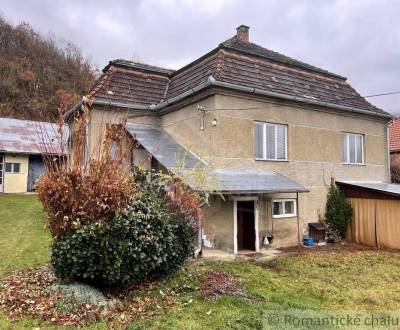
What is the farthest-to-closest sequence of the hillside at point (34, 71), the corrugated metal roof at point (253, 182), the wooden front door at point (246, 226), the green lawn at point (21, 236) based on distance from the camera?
the hillside at point (34, 71), the wooden front door at point (246, 226), the corrugated metal roof at point (253, 182), the green lawn at point (21, 236)

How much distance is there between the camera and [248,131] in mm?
13742

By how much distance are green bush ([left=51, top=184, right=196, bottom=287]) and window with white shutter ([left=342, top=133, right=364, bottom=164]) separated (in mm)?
12194

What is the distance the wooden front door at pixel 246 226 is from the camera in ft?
43.9

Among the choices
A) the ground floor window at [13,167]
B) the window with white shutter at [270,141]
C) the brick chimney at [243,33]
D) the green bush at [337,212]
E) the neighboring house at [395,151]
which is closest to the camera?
the window with white shutter at [270,141]

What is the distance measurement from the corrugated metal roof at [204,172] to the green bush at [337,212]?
367 cm

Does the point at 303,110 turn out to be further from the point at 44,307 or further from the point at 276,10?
the point at 44,307

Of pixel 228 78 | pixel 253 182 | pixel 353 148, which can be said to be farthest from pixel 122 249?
pixel 353 148

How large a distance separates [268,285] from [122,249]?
3785 millimetres

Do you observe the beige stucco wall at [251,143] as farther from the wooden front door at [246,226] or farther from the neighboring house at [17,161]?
the neighboring house at [17,161]

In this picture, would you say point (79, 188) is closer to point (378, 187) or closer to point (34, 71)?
point (378, 187)

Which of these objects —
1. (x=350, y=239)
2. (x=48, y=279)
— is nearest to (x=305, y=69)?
(x=350, y=239)

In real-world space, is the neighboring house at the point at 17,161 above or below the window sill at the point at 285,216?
above

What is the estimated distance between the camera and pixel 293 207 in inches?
585

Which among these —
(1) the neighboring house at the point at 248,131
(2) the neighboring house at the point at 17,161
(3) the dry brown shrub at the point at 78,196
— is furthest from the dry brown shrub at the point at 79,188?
(2) the neighboring house at the point at 17,161
